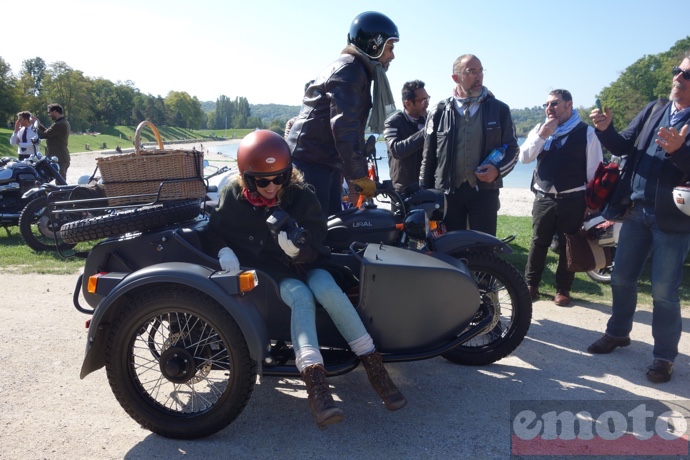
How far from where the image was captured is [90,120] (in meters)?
80.2

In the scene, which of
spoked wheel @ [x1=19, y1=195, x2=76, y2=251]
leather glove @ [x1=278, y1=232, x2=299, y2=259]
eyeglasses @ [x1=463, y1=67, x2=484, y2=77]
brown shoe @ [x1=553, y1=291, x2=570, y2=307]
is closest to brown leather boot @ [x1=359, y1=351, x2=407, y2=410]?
leather glove @ [x1=278, y1=232, x2=299, y2=259]

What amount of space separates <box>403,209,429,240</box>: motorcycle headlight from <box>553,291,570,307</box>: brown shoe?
2.39 meters

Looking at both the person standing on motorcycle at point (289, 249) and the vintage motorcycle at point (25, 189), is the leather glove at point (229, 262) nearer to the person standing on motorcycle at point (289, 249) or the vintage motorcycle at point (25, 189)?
the person standing on motorcycle at point (289, 249)

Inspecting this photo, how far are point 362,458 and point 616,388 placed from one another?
6.17 ft

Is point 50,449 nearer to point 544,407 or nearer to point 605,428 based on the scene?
point 544,407

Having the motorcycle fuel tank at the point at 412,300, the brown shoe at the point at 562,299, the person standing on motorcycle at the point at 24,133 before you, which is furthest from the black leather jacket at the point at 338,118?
the person standing on motorcycle at the point at 24,133

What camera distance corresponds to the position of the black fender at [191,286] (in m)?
Result: 2.91

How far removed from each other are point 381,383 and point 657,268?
2.15 metres

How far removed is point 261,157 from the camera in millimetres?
3111

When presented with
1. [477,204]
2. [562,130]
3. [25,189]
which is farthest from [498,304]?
[25,189]

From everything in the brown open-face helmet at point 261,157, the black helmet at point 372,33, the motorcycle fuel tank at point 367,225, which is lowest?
the motorcycle fuel tank at point 367,225

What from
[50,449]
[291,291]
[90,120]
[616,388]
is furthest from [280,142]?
[90,120]

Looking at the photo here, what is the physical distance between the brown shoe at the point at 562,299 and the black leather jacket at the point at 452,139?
143cm

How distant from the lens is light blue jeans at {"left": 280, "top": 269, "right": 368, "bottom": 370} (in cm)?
303
